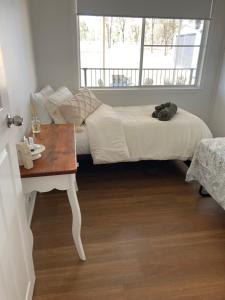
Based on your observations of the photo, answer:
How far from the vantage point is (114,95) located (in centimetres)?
378

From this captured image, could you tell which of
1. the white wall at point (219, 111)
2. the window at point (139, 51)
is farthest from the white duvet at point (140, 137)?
the window at point (139, 51)

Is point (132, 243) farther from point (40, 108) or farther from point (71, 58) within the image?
point (71, 58)

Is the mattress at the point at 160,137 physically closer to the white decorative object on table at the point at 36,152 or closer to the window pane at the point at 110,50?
the white decorative object on table at the point at 36,152

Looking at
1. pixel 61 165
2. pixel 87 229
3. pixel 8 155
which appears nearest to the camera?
pixel 8 155

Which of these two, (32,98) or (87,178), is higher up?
(32,98)

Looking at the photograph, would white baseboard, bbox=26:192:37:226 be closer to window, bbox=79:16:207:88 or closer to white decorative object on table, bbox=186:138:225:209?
white decorative object on table, bbox=186:138:225:209

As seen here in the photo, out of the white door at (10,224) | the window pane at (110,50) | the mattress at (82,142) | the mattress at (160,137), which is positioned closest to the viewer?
the white door at (10,224)

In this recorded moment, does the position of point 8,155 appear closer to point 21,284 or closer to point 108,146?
point 21,284

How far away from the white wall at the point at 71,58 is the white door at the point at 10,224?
2.66 metres

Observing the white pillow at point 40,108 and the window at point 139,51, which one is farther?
the window at point 139,51

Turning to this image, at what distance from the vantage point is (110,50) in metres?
3.83

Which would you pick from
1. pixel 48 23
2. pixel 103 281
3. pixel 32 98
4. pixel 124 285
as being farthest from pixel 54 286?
pixel 48 23

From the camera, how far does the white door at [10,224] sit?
0.91 m

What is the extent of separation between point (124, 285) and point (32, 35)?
3169 mm
